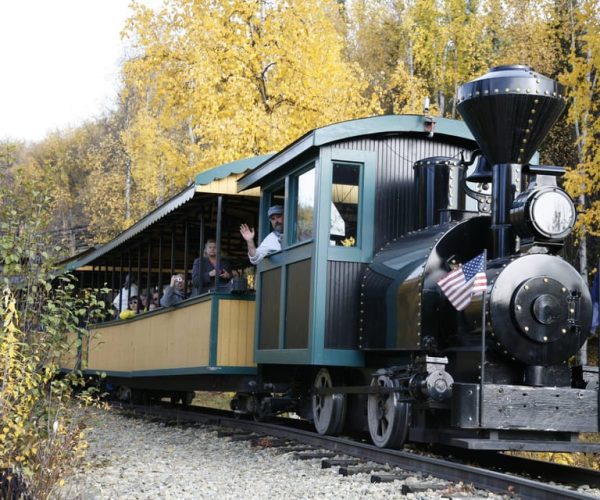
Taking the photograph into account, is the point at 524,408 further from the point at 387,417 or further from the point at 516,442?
the point at 387,417

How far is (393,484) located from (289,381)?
4.10 meters

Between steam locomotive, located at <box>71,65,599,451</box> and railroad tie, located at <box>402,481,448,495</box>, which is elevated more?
steam locomotive, located at <box>71,65,599,451</box>

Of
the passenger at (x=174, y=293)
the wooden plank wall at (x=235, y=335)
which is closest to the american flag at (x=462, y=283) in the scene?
the wooden plank wall at (x=235, y=335)

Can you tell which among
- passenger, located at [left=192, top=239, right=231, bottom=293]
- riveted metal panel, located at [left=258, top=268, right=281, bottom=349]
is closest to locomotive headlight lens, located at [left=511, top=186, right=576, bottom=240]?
riveted metal panel, located at [left=258, top=268, right=281, bottom=349]

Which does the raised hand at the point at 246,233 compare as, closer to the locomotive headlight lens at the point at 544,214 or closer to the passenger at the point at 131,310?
the locomotive headlight lens at the point at 544,214

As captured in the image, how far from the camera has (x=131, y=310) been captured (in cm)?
1688

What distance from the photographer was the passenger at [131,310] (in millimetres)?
16312

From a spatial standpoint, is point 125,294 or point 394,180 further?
point 125,294

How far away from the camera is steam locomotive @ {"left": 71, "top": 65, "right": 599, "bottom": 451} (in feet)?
23.3

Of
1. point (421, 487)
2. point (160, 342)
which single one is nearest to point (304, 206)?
point (421, 487)

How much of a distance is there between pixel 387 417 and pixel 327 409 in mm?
1395

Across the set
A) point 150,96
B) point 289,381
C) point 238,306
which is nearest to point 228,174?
point 238,306

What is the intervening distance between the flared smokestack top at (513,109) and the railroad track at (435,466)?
97.2 inches

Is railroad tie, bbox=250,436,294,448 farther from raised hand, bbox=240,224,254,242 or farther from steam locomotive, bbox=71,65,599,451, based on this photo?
raised hand, bbox=240,224,254,242
